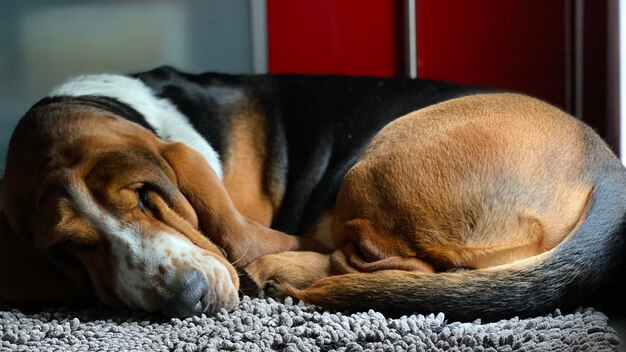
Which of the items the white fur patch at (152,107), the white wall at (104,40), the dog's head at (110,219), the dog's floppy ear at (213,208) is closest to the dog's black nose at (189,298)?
the dog's head at (110,219)

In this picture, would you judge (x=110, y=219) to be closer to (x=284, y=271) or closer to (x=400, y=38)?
(x=284, y=271)

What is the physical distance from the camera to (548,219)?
235 cm

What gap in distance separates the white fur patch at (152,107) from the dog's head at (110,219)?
260 mm

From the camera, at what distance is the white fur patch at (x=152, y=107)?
2.86 m

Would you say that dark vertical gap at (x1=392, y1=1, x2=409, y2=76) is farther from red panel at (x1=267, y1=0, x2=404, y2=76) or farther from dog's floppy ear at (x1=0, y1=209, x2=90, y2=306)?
dog's floppy ear at (x1=0, y1=209, x2=90, y2=306)

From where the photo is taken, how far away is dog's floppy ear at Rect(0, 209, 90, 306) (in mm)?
2445

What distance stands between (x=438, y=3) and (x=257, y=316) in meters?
2.25

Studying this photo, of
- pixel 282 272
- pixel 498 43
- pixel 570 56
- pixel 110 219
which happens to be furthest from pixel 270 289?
pixel 570 56

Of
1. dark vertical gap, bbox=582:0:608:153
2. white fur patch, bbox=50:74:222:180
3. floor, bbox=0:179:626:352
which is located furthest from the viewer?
dark vertical gap, bbox=582:0:608:153

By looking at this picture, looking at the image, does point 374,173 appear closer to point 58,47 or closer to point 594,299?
point 594,299

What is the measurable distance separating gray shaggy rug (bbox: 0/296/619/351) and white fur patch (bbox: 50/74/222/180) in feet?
2.40

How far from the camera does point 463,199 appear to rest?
2.38 meters

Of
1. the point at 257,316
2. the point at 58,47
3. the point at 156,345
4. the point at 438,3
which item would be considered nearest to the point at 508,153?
the point at 257,316

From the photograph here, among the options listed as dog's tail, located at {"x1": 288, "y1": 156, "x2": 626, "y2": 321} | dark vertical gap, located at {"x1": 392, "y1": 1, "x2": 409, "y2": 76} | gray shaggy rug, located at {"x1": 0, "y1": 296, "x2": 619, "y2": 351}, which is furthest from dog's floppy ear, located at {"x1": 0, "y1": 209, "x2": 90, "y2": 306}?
dark vertical gap, located at {"x1": 392, "y1": 1, "x2": 409, "y2": 76}
